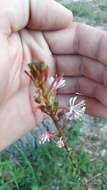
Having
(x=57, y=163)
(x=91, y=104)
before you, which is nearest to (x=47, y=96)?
(x=91, y=104)

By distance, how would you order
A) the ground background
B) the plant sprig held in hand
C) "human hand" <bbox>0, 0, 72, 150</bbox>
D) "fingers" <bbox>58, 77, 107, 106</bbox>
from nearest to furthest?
the plant sprig held in hand < "human hand" <bbox>0, 0, 72, 150</bbox> < "fingers" <bbox>58, 77, 107, 106</bbox> < the ground background

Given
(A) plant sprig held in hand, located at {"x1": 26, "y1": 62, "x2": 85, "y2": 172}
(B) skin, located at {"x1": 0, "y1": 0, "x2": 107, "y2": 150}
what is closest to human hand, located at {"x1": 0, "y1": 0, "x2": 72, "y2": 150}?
(B) skin, located at {"x1": 0, "y1": 0, "x2": 107, "y2": 150}

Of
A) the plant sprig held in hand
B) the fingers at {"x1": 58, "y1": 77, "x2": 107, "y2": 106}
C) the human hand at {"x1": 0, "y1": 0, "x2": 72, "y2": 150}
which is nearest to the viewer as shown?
the plant sprig held in hand

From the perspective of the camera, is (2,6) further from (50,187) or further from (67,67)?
(50,187)

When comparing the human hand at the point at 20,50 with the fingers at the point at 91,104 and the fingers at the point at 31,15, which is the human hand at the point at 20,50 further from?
the fingers at the point at 91,104

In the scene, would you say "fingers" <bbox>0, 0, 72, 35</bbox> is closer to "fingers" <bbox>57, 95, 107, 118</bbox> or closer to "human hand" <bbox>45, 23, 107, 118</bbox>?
"human hand" <bbox>45, 23, 107, 118</bbox>

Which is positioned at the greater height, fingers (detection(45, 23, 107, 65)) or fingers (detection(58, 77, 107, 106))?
fingers (detection(45, 23, 107, 65))
